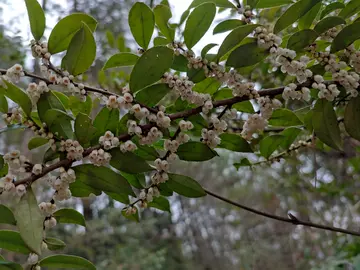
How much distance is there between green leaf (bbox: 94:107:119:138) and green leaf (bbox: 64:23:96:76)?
0.05 meters

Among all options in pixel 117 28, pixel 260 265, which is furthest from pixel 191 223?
pixel 117 28

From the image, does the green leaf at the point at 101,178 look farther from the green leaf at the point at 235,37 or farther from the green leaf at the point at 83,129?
the green leaf at the point at 235,37

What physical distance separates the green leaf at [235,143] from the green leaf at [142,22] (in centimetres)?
14

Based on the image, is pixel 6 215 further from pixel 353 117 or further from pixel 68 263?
pixel 353 117

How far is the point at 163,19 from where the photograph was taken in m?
0.41

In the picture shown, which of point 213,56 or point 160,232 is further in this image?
point 160,232

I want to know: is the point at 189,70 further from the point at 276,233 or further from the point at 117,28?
the point at 276,233

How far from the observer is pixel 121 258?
2576 mm

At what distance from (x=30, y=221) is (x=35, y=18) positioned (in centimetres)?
20

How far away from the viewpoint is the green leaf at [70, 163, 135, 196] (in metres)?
0.37

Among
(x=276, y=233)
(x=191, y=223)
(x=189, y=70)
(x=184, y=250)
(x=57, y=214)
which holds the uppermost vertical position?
(x=189, y=70)

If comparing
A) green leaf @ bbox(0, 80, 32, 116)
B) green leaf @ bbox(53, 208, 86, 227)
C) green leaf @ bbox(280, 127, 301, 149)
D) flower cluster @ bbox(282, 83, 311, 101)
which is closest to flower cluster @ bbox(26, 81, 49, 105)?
green leaf @ bbox(0, 80, 32, 116)

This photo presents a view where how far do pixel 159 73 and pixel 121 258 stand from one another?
2.41m

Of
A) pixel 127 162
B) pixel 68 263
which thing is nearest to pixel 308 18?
pixel 127 162
